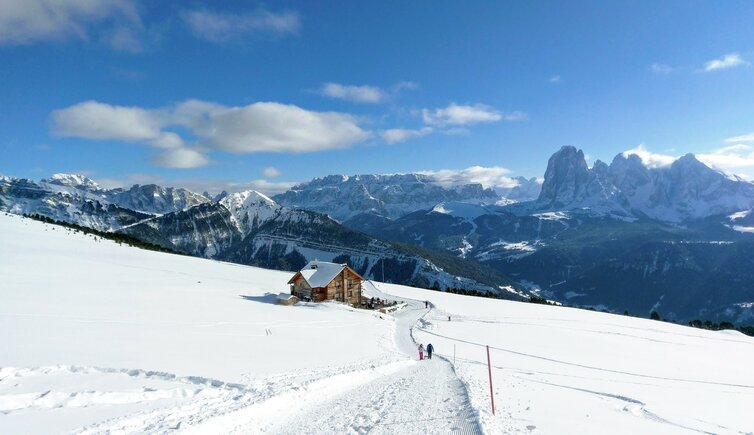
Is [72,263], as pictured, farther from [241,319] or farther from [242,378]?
[242,378]

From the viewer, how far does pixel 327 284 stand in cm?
7300

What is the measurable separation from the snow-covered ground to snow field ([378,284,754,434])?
0.18 metres

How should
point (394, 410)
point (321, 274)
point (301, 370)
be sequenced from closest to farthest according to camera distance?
point (394, 410)
point (301, 370)
point (321, 274)

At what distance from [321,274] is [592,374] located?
170 ft

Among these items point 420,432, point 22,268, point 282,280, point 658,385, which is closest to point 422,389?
point 420,432

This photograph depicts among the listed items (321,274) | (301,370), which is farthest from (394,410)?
(321,274)

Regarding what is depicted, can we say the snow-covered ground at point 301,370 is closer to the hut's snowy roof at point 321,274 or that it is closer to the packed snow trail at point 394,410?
the packed snow trail at point 394,410

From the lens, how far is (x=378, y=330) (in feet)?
158

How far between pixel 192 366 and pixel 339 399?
814 centimetres

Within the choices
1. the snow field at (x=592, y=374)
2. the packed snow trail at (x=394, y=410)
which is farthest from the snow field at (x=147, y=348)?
the snow field at (x=592, y=374)

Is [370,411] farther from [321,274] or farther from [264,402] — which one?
[321,274]

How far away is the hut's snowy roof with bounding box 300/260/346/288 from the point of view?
241ft

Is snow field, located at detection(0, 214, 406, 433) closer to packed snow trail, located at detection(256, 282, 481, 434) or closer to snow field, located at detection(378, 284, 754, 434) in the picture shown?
packed snow trail, located at detection(256, 282, 481, 434)

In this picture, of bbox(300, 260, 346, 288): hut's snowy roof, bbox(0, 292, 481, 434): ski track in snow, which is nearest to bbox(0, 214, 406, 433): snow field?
bbox(0, 292, 481, 434): ski track in snow
